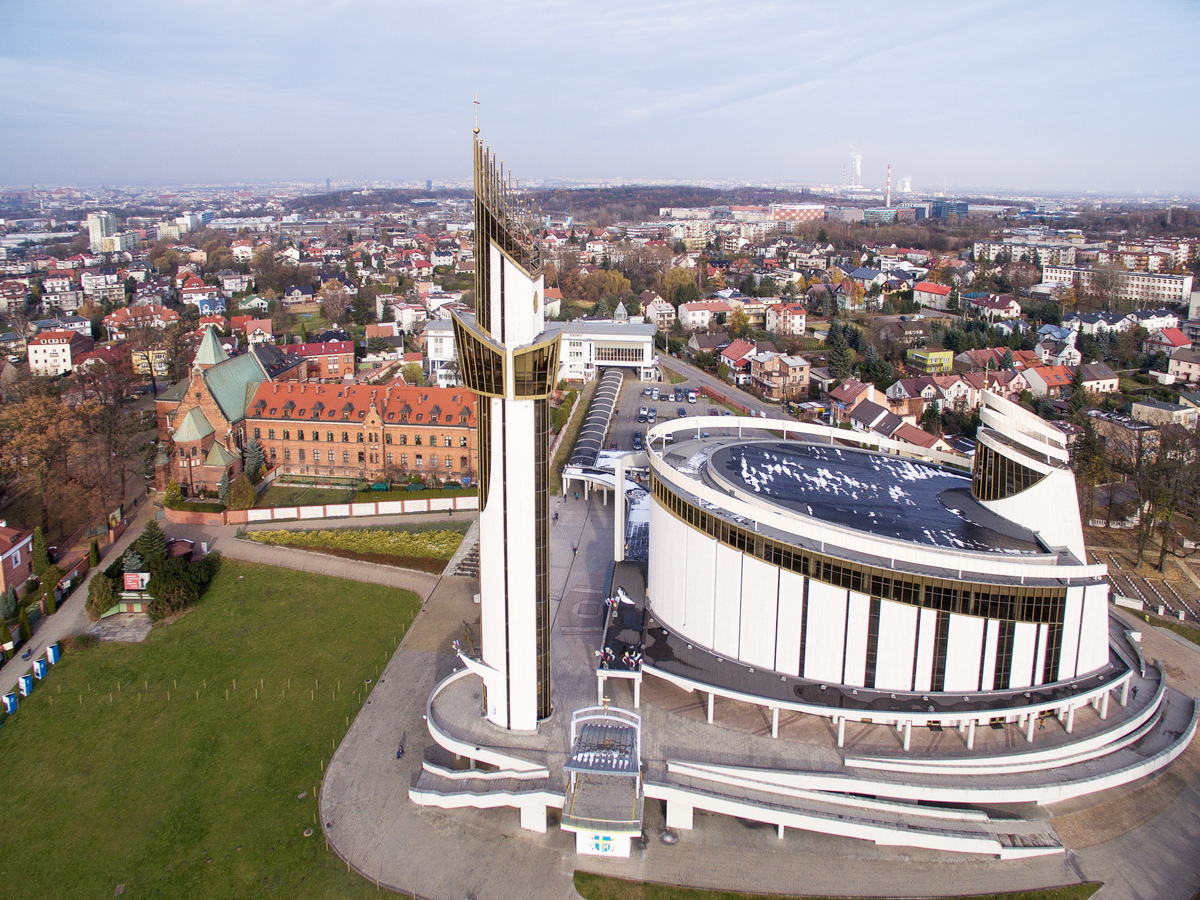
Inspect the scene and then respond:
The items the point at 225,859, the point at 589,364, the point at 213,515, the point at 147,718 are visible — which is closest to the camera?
the point at 225,859

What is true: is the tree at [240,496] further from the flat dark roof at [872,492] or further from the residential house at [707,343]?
the residential house at [707,343]

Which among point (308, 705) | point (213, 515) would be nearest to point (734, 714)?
point (308, 705)

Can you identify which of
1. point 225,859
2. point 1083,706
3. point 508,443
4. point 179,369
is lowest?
point 225,859

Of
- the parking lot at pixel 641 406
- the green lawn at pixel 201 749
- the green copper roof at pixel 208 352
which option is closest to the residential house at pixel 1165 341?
the parking lot at pixel 641 406

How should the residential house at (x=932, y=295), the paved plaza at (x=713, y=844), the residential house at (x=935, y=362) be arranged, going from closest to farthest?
the paved plaza at (x=713, y=844) → the residential house at (x=935, y=362) → the residential house at (x=932, y=295)

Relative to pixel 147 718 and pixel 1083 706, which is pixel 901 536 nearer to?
pixel 1083 706

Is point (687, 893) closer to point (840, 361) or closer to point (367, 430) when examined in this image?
point (367, 430)
